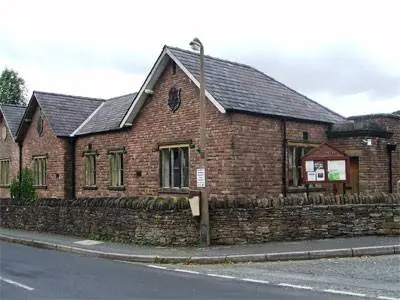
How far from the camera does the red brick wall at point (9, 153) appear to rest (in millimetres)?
30911

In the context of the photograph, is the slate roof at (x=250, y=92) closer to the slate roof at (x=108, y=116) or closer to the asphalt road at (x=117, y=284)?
the slate roof at (x=108, y=116)

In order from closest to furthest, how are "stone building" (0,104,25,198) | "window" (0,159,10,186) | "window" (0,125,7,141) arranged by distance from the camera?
"stone building" (0,104,25,198) < "window" (0,159,10,186) < "window" (0,125,7,141)

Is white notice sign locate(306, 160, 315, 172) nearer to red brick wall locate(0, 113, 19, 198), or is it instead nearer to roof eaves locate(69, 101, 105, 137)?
roof eaves locate(69, 101, 105, 137)

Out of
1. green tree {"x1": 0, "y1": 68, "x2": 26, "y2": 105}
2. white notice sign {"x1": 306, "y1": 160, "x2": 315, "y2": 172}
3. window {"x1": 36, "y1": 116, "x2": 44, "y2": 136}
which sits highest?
green tree {"x1": 0, "y1": 68, "x2": 26, "y2": 105}

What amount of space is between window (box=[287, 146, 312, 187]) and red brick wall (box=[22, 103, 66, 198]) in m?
12.2

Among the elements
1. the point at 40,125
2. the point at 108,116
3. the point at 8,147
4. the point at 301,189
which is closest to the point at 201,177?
the point at 301,189

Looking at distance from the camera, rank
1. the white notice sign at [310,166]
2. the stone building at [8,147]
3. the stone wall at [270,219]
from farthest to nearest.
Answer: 1. the stone building at [8,147]
2. the white notice sign at [310,166]
3. the stone wall at [270,219]

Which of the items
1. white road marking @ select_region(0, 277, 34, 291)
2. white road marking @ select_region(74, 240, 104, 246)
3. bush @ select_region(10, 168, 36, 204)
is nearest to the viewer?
white road marking @ select_region(0, 277, 34, 291)

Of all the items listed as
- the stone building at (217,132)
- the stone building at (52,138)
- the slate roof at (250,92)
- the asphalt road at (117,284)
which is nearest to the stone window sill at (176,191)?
the stone building at (217,132)

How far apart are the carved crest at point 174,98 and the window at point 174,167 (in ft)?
5.15

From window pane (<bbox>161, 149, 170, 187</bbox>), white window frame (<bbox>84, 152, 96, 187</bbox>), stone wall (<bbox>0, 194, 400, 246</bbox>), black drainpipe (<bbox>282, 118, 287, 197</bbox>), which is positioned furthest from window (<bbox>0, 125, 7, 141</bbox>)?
black drainpipe (<bbox>282, 118, 287, 197</bbox>)

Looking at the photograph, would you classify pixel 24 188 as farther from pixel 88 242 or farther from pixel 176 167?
pixel 88 242

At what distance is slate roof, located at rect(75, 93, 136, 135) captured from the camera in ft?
80.9

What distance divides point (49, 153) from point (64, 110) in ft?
8.73
